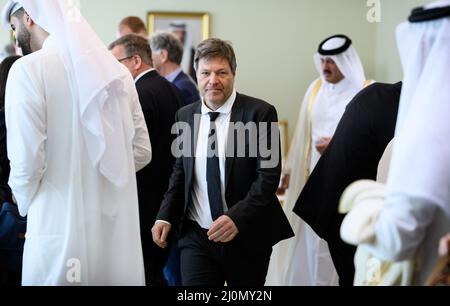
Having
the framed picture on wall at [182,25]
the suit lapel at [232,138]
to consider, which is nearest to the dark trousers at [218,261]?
the suit lapel at [232,138]

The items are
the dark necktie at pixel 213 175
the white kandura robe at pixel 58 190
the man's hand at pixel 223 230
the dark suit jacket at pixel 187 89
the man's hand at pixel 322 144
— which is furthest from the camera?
the man's hand at pixel 322 144

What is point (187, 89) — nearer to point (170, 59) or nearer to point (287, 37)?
point (170, 59)

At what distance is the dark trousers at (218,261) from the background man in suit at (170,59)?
1.30m

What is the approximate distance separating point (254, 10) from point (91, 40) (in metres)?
1.63

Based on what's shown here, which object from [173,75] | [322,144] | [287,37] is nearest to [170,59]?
[173,75]

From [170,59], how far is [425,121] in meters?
2.35

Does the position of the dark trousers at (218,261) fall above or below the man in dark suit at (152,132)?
below

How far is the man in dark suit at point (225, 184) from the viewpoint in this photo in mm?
2246

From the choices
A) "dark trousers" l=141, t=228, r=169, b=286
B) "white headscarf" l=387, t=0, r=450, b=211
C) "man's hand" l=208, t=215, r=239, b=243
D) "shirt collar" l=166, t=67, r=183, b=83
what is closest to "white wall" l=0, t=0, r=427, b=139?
"shirt collar" l=166, t=67, r=183, b=83

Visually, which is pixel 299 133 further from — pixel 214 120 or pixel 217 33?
→ pixel 214 120

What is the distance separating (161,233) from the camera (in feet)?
7.73

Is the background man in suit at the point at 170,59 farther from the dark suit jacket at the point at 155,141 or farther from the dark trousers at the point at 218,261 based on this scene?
the dark trousers at the point at 218,261

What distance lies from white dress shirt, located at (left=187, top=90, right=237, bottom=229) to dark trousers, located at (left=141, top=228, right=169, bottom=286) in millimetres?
436
